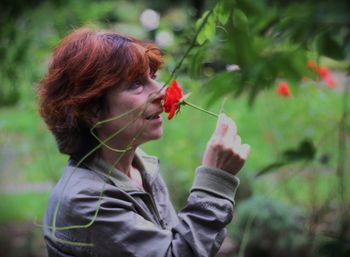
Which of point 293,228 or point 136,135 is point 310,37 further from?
point 293,228

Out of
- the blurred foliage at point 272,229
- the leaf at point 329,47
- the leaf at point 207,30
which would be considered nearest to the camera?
the leaf at point 329,47

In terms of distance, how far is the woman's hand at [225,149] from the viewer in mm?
1352

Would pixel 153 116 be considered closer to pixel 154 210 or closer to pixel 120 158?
pixel 120 158

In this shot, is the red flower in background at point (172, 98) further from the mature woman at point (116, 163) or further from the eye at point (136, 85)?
the eye at point (136, 85)

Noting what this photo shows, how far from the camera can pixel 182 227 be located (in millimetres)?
1394

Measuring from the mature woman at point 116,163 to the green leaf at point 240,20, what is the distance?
50cm

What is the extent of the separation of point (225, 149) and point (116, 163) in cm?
33

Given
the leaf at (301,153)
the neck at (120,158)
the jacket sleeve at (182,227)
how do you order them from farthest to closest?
the neck at (120,158)
the jacket sleeve at (182,227)
the leaf at (301,153)

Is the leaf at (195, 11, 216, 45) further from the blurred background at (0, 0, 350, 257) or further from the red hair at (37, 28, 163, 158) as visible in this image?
the blurred background at (0, 0, 350, 257)

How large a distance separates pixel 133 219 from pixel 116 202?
62 millimetres

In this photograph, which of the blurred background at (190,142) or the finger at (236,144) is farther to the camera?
the blurred background at (190,142)

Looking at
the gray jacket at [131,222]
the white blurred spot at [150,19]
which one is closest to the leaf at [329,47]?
the gray jacket at [131,222]

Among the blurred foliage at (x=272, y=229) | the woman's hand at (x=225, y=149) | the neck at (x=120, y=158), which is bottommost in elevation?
the blurred foliage at (x=272, y=229)

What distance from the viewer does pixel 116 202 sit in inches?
57.4
